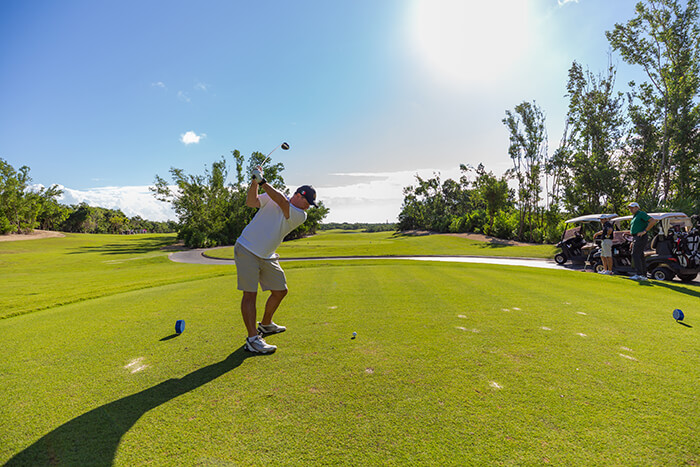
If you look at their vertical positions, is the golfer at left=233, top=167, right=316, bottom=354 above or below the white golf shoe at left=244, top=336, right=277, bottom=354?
above

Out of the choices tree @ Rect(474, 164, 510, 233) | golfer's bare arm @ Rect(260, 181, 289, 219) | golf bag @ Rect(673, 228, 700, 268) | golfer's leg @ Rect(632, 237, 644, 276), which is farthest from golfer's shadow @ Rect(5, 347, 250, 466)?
tree @ Rect(474, 164, 510, 233)

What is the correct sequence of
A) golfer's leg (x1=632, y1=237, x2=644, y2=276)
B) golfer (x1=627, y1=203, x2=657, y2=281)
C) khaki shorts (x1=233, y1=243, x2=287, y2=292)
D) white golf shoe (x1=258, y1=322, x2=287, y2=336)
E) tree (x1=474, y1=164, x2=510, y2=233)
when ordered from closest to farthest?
1. khaki shorts (x1=233, y1=243, x2=287, y2=292)
2. white golf shoe (x1=258, y1=322, x2=287, y2=336)
3. golfer (x1=627, y1=203, x2=657, y2=281)
4. golfer's leg (x1=632, y1=237, x2=644, y2=276)
5. tree (x1=474, y1=164, x2=510, y2=233)

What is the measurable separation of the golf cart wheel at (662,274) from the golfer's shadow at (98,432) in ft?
45.0

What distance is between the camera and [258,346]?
140 inches

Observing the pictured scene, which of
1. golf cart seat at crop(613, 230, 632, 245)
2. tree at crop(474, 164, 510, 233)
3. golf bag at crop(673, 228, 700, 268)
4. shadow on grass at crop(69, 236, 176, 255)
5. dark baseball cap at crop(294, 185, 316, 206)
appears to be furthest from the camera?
tree at crop(474, 164, 510, 233)

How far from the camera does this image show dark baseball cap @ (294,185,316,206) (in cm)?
406

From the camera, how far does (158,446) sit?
6.37 ft

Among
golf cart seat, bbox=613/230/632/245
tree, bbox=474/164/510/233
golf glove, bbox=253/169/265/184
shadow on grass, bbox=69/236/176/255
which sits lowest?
shadow on grass, bbox=69/236/176/255

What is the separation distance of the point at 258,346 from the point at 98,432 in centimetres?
162

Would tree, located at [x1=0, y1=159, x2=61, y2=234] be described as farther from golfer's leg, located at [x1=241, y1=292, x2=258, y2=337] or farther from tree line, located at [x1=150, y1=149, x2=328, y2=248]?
golfer's leg, located at [x1=241, y1=292, x2=258, y2=337]

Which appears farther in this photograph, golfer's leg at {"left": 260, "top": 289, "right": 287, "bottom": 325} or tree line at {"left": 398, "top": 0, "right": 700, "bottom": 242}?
tree line at {"left": 398, "top": 0, "right": 700, "bottom": 242}

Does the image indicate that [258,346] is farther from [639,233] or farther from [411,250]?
[411,250]

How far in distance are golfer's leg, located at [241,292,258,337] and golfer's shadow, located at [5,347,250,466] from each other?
88 centimetres

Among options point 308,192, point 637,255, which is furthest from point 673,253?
point 308,192
